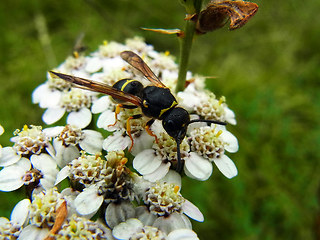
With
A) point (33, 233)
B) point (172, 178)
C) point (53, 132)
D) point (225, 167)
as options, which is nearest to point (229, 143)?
point (225, 167)

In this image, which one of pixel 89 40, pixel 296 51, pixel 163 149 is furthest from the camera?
pixel 296 51


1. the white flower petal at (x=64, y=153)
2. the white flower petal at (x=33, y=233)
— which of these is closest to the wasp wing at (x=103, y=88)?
the white flower petal at (x=64, y=153)

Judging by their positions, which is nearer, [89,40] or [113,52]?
[113,52]

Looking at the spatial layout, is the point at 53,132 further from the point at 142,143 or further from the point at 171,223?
the point at 171,223

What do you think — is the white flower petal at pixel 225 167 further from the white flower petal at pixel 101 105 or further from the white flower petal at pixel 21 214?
the white flower petal at pixel 21 214

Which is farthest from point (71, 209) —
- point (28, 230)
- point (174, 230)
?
point (174, 230)

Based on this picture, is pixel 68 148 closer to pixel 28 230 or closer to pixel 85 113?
pixel 85 113

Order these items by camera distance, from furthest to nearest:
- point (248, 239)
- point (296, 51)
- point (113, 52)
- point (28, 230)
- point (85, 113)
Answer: point (296, 51), point (248, 239), point (113, 52), point (85, 113), point (28, 230)
